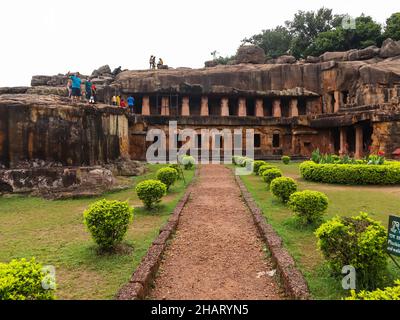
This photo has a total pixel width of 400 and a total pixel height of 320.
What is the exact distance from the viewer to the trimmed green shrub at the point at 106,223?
6.10m

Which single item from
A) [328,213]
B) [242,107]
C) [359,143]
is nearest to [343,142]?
[359,143]

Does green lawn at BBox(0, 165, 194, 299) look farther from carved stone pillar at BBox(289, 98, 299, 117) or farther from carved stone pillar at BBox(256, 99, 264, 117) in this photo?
carved stone pillar at BBox(289, 98, 299, 117)

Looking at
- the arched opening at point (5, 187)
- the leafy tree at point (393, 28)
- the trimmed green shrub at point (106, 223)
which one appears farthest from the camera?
the leafy tree at point (393, 28)

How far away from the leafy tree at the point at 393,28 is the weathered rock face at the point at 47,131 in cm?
3770

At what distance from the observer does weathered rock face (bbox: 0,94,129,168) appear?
12555 millimetres

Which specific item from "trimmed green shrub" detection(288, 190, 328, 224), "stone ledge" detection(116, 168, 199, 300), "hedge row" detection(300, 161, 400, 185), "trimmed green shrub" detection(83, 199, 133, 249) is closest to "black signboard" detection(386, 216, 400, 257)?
"stone ledge" detection(116, 168, 199, 300)

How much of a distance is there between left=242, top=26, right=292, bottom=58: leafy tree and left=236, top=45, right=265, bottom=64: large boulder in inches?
538

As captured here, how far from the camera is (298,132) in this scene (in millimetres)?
28906

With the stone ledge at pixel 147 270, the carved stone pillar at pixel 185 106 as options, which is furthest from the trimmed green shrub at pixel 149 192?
the carved stone pillar at pixel 185 106

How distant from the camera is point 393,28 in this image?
39.2m

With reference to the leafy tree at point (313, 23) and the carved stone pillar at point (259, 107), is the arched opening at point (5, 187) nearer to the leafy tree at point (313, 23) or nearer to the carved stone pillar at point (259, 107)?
the carved stone pillar at point (259, 107)

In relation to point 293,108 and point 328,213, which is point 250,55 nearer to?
point 293,108

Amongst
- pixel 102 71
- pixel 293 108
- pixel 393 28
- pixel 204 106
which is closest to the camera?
pixel 204 106

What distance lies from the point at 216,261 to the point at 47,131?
31.3ft
